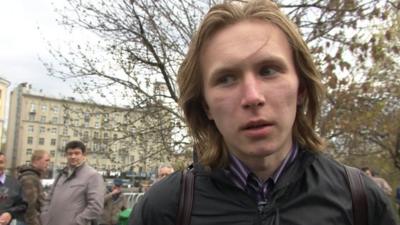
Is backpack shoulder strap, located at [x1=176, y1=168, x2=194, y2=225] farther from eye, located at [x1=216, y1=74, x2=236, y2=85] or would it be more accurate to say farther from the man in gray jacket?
the man in gray jacket

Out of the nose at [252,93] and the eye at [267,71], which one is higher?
the eye at [267,71]

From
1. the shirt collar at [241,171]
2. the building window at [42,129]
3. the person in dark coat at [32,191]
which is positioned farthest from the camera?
the building window at [42,129]

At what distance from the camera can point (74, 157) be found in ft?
20.2

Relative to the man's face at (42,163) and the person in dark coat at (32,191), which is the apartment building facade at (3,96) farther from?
the person in dark coat at (32,191)

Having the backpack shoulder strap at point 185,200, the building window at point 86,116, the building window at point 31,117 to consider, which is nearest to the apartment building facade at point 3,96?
the building window at point 31,117

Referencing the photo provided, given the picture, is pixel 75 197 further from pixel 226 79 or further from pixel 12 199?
pixel 226 79

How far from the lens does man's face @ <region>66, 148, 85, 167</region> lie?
614cm

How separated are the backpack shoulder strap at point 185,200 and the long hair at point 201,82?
9 centimetres

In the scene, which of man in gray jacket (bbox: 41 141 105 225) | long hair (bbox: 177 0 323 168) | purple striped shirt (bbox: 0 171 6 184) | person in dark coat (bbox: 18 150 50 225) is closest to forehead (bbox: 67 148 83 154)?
man in gray jacket (bbox: 41 141 105 225)

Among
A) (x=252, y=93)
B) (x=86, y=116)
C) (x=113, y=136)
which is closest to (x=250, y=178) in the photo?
(x=252, y=93)

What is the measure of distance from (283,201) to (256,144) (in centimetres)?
20

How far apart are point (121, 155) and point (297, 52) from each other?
30.2ft

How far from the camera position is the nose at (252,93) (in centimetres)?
136

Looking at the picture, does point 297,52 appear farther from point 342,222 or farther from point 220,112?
point 342,222
